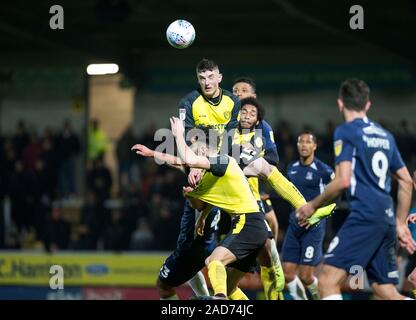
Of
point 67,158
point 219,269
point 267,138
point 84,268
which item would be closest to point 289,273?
point 267,138

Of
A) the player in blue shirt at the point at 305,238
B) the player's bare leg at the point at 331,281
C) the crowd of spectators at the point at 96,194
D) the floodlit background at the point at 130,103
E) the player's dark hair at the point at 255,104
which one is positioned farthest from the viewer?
the crowd of spectators at the point at 96,194

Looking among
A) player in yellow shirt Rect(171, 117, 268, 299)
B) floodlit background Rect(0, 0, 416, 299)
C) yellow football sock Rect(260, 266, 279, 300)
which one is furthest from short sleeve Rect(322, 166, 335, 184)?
floodlit background Rect(0, 0, 416, 299)

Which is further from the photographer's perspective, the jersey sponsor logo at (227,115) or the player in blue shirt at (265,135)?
the player in blue shirt at (265,135)

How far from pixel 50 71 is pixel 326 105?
9368mm

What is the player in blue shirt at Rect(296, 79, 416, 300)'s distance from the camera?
27.2ft

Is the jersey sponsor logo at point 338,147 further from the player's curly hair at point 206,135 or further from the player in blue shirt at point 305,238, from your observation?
the player in blue shirt at point 305,238

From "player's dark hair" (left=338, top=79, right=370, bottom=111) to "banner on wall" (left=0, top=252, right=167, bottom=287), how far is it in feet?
37.4

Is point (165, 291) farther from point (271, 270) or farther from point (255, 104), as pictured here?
point (255, 104)

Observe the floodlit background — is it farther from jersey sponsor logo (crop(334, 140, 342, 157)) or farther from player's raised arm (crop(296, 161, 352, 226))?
jersey sponsor logo (crop(334, 140, 342, 157))

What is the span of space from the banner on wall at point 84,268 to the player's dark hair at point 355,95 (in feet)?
37.4

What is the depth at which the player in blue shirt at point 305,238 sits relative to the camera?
12.5 m

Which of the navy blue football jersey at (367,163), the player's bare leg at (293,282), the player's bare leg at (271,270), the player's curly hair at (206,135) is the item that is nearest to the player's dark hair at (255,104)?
the player's curly hair at (206,135)

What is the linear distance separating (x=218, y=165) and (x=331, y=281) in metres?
2.04
